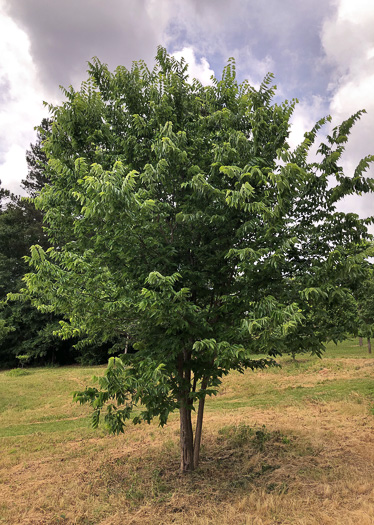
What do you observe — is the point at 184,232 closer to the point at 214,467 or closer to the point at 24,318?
the point at 214,467

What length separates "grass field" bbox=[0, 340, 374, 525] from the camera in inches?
236

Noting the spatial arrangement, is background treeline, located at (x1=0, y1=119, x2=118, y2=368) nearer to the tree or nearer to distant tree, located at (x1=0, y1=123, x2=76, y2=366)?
distant tree, located at (x1=0, y1=123, x2=76, y2=366)

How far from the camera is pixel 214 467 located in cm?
816

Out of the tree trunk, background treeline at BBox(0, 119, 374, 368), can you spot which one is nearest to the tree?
the tree trunk

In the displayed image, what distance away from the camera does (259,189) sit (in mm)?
6207

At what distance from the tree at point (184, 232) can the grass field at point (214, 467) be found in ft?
6.71

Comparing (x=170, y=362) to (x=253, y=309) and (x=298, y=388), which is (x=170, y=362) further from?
(x=298, y=388)

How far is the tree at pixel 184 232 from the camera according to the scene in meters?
4.90

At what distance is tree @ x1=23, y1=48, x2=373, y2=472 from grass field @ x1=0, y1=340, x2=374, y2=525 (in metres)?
2.05

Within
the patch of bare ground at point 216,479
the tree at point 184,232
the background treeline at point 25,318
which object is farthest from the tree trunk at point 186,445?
the background treeline at point 25,318

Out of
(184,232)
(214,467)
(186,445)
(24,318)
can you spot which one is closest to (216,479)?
(214,467)

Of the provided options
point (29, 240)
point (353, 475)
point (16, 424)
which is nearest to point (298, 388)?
point (353, 475)

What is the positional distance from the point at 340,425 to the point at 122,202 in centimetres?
1023

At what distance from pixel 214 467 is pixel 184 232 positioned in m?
5.88
